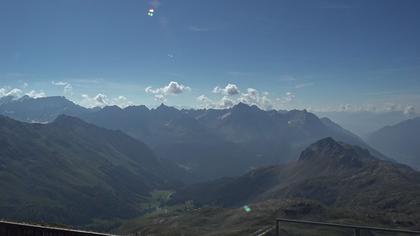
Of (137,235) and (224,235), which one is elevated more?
(137,235)

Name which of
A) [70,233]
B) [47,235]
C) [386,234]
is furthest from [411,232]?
[47,235]

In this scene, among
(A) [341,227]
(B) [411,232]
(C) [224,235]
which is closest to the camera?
(B) [411,232]

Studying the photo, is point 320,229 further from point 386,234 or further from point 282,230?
point 386,234

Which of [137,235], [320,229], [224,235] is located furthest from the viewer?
[224,235]

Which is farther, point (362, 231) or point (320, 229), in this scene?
point (320, 229)

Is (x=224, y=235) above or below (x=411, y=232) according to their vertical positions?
below

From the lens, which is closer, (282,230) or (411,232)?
(411,232)

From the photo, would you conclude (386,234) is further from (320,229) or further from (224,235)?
(224,235)

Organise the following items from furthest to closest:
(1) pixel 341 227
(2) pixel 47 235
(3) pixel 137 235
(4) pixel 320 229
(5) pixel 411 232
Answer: (3) pixel 137 235, (2) pixel 47 235, (4) pixel 320 229, (1) pixel 341 227, (5) pixel 411 232

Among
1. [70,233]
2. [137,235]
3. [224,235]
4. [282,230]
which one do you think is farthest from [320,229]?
[224,235]
